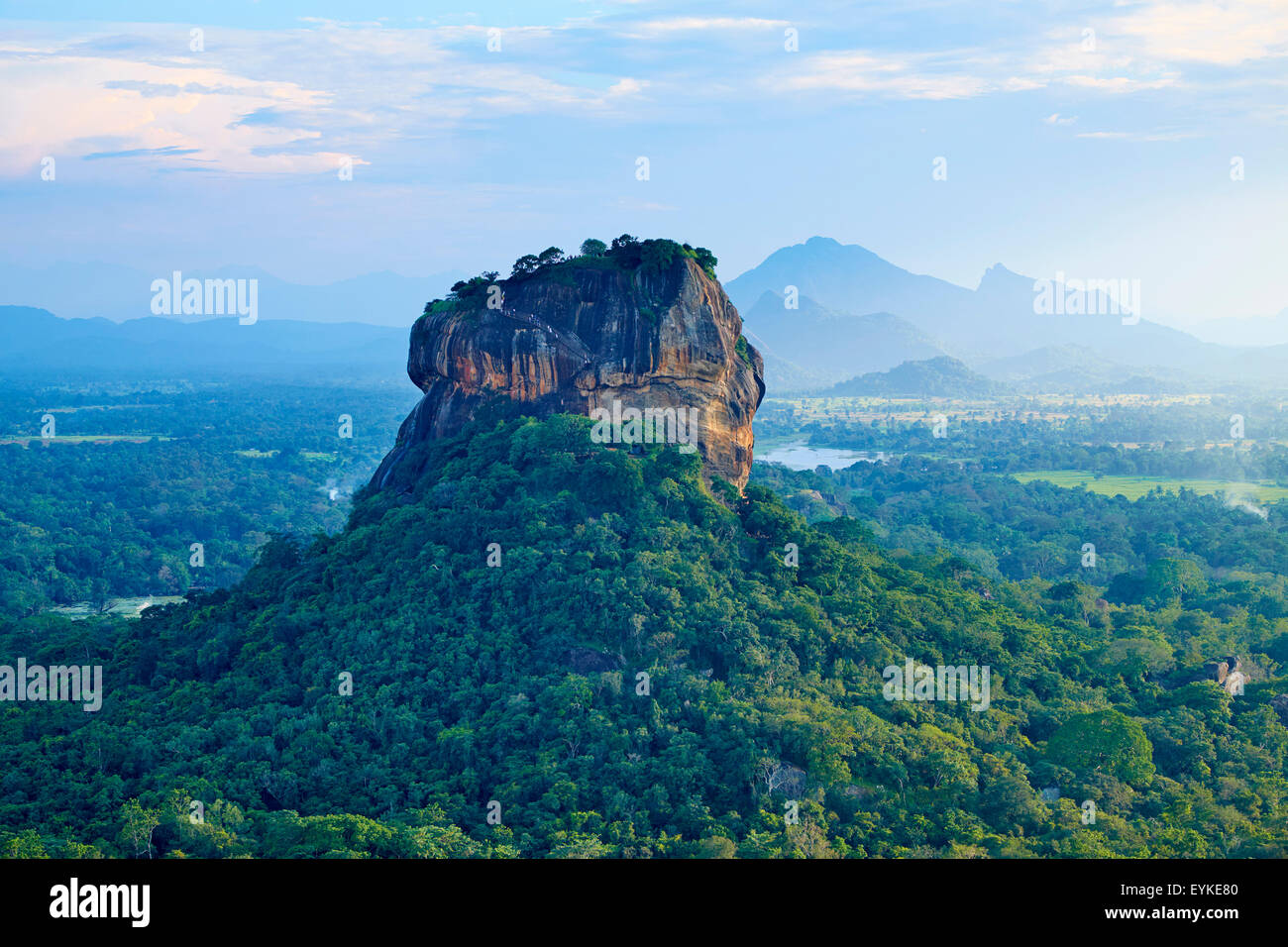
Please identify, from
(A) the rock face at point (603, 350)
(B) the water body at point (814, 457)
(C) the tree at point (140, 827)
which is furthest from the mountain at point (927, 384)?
(C) the tree at point (140, 827)

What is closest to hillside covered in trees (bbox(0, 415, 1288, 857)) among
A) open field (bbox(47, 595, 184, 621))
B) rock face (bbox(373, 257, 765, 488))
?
rock face (bbox(373, 257, 765, 488))

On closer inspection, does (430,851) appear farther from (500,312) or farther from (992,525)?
→ (992,525)

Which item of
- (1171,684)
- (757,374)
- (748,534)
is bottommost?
(1171,684)

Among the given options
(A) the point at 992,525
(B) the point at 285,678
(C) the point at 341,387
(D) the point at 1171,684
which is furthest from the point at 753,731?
(C) the point at 341,387

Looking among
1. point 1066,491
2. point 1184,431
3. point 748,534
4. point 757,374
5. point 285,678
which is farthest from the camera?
point 1184,431

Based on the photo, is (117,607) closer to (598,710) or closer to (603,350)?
(603,350)

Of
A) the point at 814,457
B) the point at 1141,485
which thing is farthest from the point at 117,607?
the point at 814,457

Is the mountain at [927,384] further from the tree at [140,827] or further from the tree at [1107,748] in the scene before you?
the tree at [140,827]
